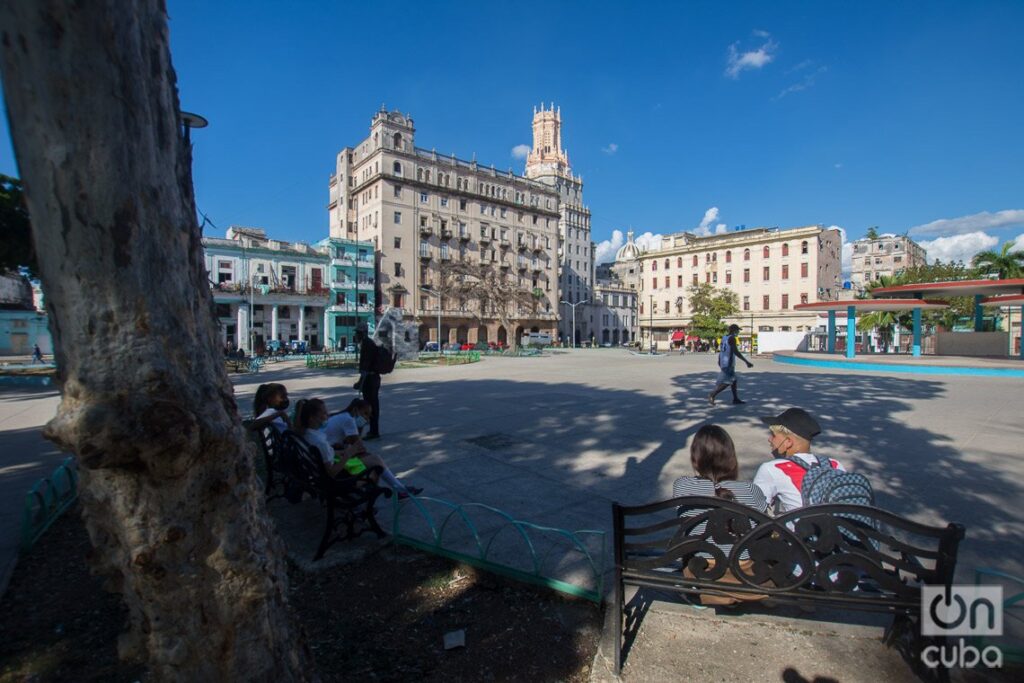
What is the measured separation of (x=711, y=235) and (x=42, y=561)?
2996 inches

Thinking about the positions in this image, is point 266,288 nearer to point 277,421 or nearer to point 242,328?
point 242,328

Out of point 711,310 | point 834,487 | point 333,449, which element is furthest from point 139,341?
point 711,310

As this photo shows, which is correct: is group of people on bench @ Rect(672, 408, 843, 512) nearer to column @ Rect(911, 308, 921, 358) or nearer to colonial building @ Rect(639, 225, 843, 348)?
column @ Rect(911, 308, 921, 358)

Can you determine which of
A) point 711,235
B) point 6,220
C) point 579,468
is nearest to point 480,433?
point 579,468

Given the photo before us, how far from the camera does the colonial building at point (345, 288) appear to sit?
170 ft

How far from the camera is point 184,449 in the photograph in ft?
5.44

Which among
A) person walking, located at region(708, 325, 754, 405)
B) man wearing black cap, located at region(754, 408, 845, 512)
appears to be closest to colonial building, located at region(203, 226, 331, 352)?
person walking, located at region(708, 325, 754, 405)

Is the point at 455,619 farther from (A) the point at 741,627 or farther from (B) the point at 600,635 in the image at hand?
(A) the point at 741,627

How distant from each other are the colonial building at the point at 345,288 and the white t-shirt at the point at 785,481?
50382 mm

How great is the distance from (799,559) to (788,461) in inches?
38.5

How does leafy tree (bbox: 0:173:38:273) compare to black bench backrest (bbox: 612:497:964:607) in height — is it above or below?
above

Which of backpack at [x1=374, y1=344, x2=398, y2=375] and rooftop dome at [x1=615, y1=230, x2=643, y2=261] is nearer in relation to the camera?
backpack at [x1=374, y1=344, x2=398, y2=375]

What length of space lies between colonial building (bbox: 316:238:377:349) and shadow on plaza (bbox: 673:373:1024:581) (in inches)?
1760

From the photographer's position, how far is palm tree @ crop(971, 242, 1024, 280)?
107 feet
